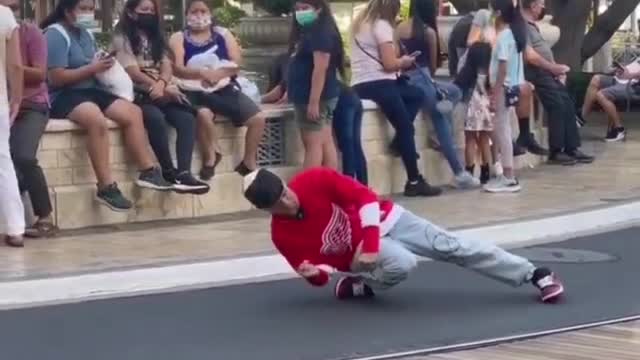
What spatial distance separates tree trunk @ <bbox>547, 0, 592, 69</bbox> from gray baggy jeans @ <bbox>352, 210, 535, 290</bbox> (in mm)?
13554

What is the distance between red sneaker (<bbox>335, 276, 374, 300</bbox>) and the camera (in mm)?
9039

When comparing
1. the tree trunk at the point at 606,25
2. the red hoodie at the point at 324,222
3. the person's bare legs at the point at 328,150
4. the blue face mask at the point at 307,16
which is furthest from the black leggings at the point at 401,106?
the tree trunk at the point at 606,25

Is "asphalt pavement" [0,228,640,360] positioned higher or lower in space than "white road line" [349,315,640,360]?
lower

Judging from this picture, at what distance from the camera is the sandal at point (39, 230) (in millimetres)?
11305

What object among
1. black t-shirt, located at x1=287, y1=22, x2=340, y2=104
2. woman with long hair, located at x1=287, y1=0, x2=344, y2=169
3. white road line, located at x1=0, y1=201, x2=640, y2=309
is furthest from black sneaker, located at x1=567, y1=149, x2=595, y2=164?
white road line, located at x1=0, y1=201, x2=640, y2=309

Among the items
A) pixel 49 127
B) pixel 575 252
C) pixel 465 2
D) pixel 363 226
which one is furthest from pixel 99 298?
pixel 465 2

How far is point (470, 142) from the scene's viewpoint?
1444 centimetres

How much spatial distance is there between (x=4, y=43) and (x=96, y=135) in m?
1.15

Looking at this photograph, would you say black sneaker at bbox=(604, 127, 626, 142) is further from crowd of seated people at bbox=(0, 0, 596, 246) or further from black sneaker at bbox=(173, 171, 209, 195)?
black sneaker at bbox=(173, 171, 209, 195)

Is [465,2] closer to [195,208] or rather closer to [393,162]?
[393,162]

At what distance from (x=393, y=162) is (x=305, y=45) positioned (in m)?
1.88

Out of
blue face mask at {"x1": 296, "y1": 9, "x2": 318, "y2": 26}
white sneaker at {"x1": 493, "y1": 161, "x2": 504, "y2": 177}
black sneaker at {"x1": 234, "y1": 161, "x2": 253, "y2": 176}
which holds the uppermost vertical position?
blue face mask at {"x1": 296, "y1": 9, "x2": 318, "y2": 26}

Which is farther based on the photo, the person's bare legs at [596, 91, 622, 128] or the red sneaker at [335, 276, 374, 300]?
the person's bare legs at [596, 91, 622, 128]

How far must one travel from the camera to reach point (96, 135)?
11602mm
